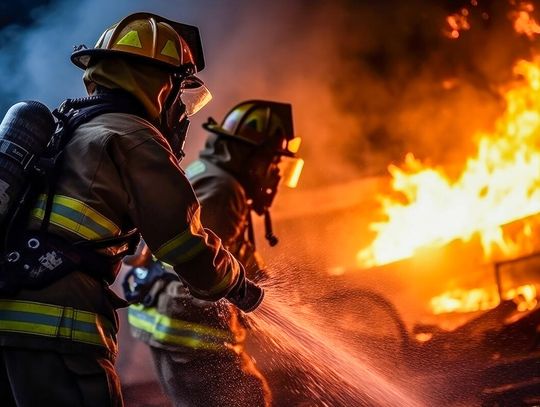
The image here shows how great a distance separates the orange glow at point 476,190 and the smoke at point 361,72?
0.28 metres

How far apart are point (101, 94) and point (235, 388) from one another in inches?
80.9

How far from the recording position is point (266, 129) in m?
5.29

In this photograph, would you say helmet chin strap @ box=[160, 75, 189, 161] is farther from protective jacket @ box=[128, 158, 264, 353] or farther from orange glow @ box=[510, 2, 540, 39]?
orange glow @ box=[510, 2, 540, 39]

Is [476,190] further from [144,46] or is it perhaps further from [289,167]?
[144,46]

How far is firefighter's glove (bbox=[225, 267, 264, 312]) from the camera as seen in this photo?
9.18ft

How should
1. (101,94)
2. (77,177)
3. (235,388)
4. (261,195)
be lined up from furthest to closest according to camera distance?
(261,195) → (235,388) → (101,94) → (77,177)

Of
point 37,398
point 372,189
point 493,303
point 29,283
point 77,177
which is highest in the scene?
point 372,189

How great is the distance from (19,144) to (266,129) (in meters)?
3.11

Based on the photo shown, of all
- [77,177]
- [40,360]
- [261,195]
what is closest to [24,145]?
[77,177]

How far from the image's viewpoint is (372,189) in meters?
9.22

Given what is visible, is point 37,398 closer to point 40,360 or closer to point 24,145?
point 40,360

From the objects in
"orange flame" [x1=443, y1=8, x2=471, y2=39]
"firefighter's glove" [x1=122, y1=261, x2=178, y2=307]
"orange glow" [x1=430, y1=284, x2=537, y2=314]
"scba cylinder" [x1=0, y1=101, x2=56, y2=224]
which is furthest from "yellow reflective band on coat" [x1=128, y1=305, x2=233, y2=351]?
"orange flame" [x1=443, y1=8, x2=471, y2=39]

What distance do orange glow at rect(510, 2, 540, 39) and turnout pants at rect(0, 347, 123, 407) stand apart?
24.3 feet

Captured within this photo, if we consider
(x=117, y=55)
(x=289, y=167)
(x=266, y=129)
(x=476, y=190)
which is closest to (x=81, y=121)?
(x=117, y=55)
